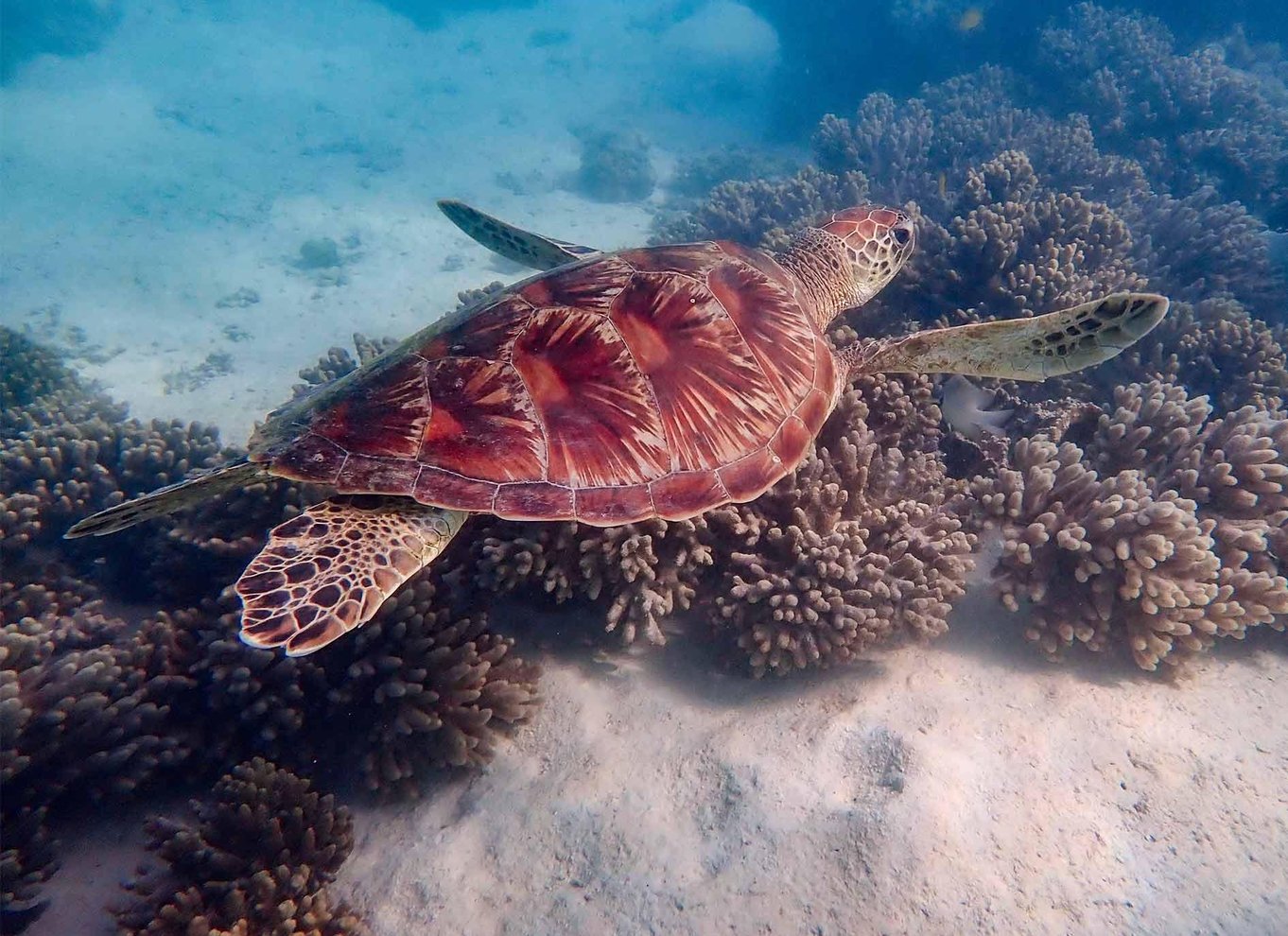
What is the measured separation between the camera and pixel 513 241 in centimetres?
540

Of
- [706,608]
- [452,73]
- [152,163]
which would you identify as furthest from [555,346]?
[452,73]

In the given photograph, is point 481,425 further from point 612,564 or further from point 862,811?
point 862,811

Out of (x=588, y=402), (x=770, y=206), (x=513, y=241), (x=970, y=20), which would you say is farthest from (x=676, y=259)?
(x=970, y=20)

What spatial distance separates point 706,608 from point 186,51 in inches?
1479

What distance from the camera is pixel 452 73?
28391 mm

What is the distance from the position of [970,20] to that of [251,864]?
58.3 ft

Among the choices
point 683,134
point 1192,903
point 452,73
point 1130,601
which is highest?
point 452,73

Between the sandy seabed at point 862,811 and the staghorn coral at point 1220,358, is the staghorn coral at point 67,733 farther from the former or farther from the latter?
the staghorn coral at point 1220,358

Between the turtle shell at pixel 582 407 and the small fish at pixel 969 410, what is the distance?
1.12m

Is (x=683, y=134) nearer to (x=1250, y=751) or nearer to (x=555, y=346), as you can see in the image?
(x=555, y=346)

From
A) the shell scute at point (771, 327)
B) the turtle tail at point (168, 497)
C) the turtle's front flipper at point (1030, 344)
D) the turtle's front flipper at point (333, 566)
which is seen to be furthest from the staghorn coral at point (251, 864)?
the turtle's front flipper at point (1030, 344)

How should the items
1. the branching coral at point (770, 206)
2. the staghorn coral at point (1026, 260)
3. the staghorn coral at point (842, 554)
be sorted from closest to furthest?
the staghorn coral at point (842, 554)
the staghorn coral at point (1026, 260)
the branching coral at point (770, 206)

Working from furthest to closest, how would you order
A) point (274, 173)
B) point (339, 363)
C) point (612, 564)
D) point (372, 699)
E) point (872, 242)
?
point (274, 173), point (339, 363), point (872, 242), point (612, 564), point (372, 699)

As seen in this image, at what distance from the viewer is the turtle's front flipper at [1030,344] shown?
303cm
